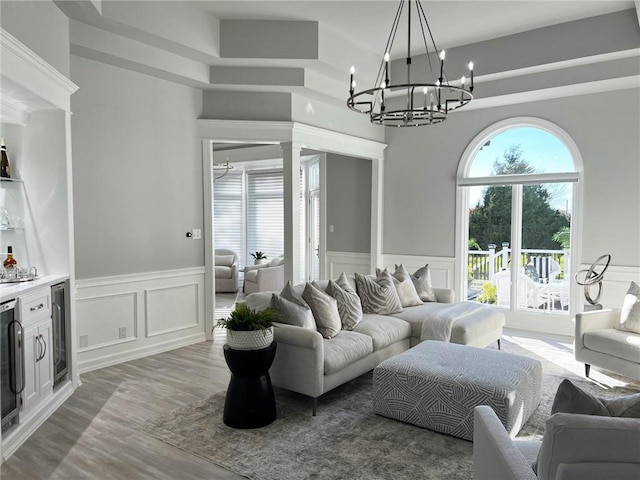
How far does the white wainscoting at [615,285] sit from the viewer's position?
5441 mm

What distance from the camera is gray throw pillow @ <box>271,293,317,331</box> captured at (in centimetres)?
376

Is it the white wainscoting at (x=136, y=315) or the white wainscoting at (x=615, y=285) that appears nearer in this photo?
the white wainscoting at (x=136, y=315)

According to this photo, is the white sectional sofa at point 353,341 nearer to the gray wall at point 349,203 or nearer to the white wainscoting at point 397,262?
the white wainscoting at point 397,262

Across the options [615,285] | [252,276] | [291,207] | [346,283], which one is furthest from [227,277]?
[615,285]

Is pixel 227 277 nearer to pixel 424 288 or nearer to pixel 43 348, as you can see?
pixel 424 288

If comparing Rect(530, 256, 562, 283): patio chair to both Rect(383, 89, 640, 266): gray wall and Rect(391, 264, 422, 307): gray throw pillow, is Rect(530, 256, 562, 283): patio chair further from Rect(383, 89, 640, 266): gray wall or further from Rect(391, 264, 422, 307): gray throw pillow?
Rect(391, 264, 422, 307): gray throw pillow

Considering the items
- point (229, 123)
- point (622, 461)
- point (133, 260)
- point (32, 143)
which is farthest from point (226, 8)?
point (622, 461)

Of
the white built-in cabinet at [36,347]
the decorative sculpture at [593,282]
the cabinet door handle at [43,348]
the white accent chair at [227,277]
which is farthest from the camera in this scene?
the white accent chair at [227,277]

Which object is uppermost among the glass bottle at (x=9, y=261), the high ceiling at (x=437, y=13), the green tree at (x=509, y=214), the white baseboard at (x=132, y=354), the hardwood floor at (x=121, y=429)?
the high ceiling at (x=437, y=13)

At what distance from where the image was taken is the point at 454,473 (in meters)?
2.71

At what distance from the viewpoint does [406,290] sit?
17.1ft

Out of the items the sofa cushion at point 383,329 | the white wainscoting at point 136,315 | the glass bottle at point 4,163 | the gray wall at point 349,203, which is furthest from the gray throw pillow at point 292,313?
the gray wall at point 349,203

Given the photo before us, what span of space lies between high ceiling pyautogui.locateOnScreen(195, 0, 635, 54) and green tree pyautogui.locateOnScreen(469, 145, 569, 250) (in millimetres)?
1733

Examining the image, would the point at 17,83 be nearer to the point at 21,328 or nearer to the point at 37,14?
the point at 37,14
